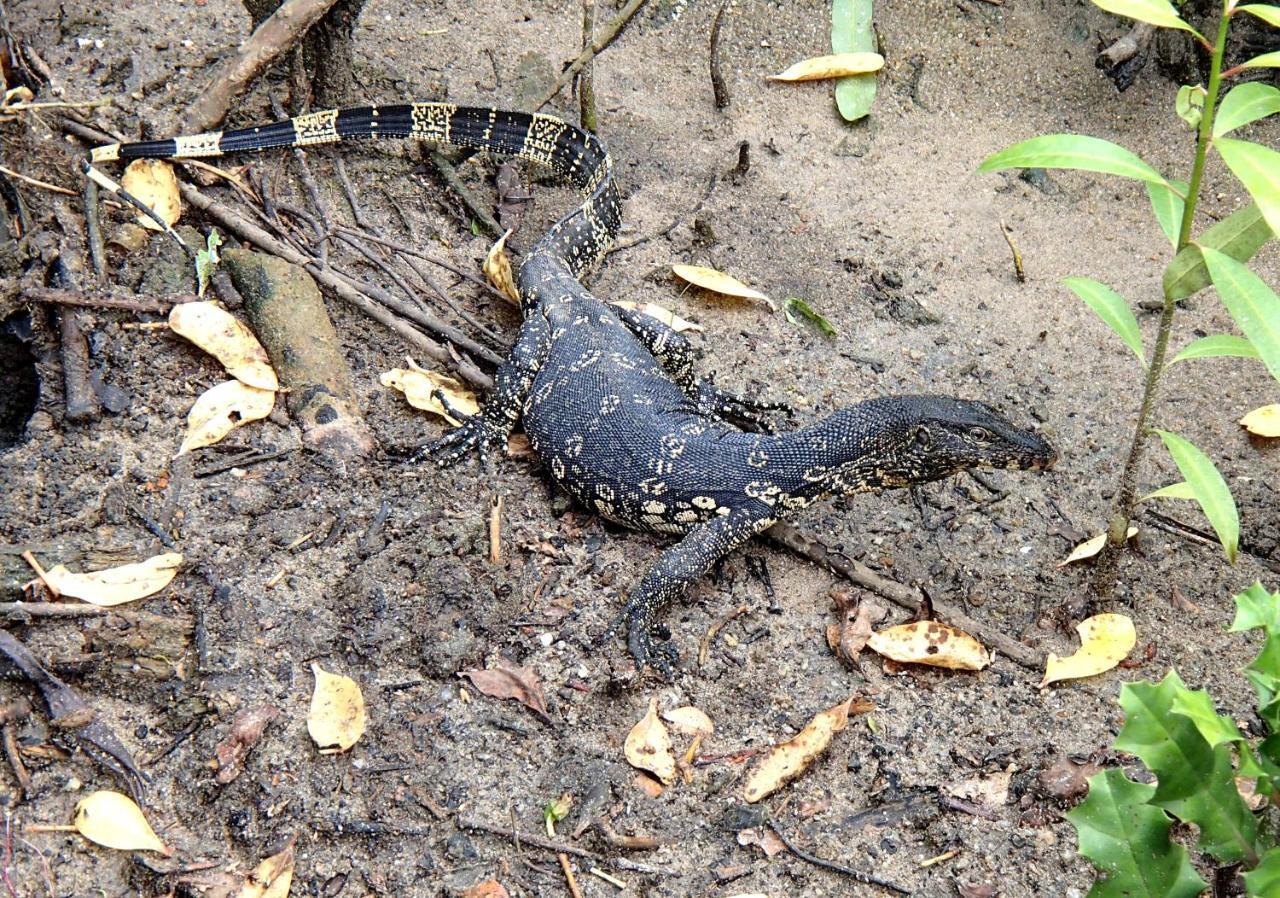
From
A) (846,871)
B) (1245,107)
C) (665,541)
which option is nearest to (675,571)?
(665,541)

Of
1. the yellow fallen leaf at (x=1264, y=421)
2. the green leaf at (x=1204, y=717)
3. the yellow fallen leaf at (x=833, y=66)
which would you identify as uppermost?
the yellow fallen leaf at (x=833, y=66)

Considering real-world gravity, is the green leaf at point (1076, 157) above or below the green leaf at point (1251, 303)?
above

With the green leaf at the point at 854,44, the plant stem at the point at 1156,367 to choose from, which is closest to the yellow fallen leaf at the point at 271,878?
the plant stem at the point at 1156,367

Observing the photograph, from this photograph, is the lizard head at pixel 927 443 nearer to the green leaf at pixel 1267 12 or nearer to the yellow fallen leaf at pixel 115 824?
the green leaf at pixel 1267 12

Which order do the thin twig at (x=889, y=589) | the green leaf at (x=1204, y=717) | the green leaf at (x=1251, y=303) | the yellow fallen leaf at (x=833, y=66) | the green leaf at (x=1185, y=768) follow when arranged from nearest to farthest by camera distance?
the green leaf at (x=1204, y=717), the green leaf at (x=1185, y=768), the green leaf at (x=1251, y=303), the thin twig at (x=889, y=589), the yellow fallen leaf at (x=833, y=66)

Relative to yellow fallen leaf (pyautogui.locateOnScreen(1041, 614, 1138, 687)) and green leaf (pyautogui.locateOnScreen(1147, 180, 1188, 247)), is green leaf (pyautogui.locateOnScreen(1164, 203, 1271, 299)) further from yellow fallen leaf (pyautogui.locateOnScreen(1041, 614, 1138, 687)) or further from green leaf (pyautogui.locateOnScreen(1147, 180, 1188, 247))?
yellow fallen leaf (pyautogui.locateOnScreen(1041, 614, 1138, 687))

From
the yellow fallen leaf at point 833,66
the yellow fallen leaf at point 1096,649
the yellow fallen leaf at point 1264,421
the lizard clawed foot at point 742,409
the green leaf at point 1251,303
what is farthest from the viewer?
the yellow fallen leaf at point 833,66

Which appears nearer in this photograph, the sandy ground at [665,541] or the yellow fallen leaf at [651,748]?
the sandy ground at [665,541]

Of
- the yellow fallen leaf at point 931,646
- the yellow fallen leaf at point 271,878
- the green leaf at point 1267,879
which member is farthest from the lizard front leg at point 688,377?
the green leaf at point 1267,879

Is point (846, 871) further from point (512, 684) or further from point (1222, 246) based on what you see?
point (1222, 246)

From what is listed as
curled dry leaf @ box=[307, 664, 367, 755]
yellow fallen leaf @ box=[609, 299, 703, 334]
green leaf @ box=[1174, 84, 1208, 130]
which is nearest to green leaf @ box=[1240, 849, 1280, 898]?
green leaf @ box=[1174, 84, 1208, 130]
